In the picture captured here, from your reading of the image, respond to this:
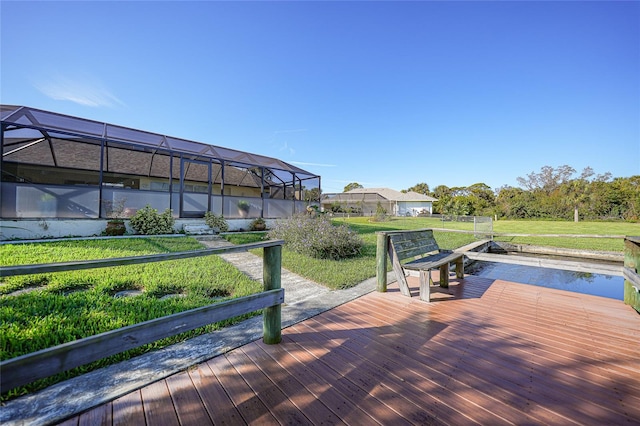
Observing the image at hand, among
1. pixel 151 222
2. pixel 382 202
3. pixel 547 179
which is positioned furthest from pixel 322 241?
pixel 547 179

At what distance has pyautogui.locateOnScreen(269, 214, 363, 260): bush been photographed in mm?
6914

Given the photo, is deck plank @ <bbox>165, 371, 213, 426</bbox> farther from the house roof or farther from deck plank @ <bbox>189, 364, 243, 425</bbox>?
the house roof

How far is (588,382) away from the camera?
6.18 feet

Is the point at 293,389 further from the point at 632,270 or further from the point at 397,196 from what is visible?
the point at 397,196

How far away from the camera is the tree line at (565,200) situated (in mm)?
24750

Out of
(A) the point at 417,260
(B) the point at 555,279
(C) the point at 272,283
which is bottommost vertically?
(B) the point at 555,279

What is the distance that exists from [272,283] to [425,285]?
7.83 ft

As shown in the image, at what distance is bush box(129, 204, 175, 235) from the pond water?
409 inches

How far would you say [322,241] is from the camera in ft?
22.6

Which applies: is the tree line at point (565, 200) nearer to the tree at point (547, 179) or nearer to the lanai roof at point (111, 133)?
the tree at point (547, 179)

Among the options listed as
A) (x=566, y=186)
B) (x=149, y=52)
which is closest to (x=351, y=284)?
(x=149, y=52)

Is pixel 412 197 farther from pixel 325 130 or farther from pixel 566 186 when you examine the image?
pixel 325 130

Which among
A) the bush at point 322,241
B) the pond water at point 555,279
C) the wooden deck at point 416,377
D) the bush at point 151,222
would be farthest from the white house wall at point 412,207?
the wooden deck at point 416,377

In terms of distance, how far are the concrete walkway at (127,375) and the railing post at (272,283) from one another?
0.23 metres
